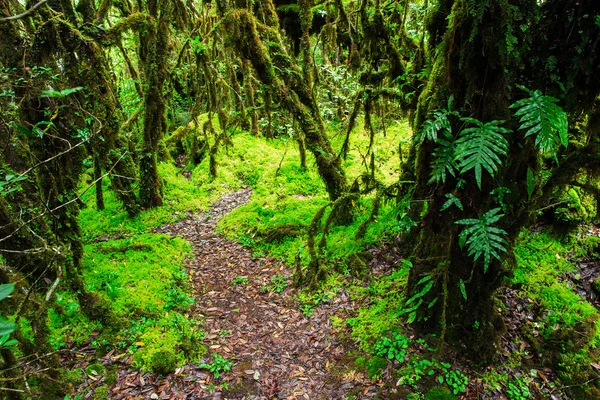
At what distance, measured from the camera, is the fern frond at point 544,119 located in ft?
8.04

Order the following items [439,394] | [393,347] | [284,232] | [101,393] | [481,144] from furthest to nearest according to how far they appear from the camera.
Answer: [284,232]
[393,347]
[101,393]
[439,394]
[481,144]

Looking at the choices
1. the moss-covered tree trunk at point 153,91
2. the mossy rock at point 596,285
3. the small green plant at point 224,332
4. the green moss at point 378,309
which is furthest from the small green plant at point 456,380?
the moss-covered tree trunk at point 153,91

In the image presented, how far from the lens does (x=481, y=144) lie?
2697 millimetres

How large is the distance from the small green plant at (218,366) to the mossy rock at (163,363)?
38 cm

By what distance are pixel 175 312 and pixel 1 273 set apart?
114 inches

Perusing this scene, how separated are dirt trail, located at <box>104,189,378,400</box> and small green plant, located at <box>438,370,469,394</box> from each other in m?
0.86

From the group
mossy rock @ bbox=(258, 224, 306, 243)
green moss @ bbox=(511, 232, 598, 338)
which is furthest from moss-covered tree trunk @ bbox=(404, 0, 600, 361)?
mossy rock @ bbox=(258, 224, 306, 243)

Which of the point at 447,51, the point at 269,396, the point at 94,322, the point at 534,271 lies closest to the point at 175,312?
the point at 94,322

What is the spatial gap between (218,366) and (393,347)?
8.05ft

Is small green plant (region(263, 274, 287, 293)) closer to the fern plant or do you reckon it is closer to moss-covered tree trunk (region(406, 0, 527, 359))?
moss-covered tree trunk (region(406, 0, 527, 359))

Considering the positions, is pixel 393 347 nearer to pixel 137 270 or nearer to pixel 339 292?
pixel 339 292

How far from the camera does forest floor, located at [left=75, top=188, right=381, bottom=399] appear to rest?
162 inches

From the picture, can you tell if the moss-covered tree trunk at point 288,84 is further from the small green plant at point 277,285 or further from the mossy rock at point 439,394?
the mossy rock at point 439,394

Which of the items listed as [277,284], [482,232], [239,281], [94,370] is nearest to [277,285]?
[277,284]
